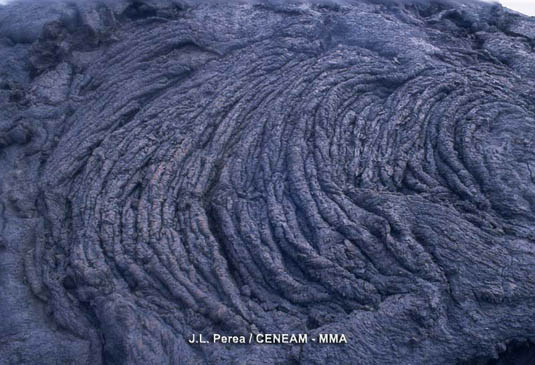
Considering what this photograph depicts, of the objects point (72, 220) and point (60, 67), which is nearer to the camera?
point (72, 220)

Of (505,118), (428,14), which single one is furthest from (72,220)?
(428,14)

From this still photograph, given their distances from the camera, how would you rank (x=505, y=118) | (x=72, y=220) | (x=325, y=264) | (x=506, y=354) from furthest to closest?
1. (x=505, y=118)
2. (x=72, y=220)
3. (x=325, y=264)
4. (x=506, y=354)

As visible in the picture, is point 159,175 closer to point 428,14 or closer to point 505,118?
point 505,118

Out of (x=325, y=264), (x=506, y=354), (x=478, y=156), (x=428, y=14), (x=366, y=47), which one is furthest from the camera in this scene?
(x=428, y=14)

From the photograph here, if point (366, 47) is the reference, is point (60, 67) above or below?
below

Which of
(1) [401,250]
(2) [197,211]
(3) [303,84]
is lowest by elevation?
(2) [197,211]

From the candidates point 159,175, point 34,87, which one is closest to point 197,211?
point 159,175
